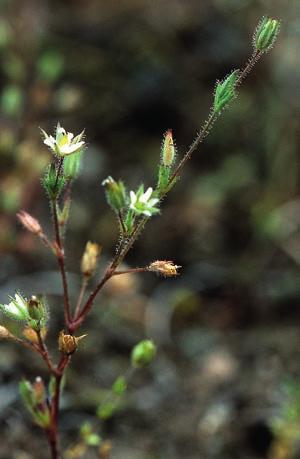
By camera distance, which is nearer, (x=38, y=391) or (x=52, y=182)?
(x=52, y=182)

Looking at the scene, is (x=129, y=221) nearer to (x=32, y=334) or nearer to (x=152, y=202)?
(x=152, y=202)

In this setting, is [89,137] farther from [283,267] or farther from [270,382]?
[270,382]

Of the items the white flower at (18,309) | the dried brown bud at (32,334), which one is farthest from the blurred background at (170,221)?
the white flower at (18,309)

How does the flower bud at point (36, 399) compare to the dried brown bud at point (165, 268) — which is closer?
the dried brown bud at point (165, 268)

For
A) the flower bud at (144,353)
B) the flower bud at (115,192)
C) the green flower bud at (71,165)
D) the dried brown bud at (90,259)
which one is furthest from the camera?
the flower bud at (144,353)

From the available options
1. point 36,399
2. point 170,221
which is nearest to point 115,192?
point 36,399

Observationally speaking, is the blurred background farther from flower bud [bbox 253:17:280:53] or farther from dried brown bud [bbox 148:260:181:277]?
flower bud [bbox 253:17:280:53]

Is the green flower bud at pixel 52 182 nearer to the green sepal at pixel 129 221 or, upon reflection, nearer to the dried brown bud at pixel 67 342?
the green sepal at pixel 129 221

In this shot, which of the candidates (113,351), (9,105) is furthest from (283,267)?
(9,105)

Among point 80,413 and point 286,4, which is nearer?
point 80,413
